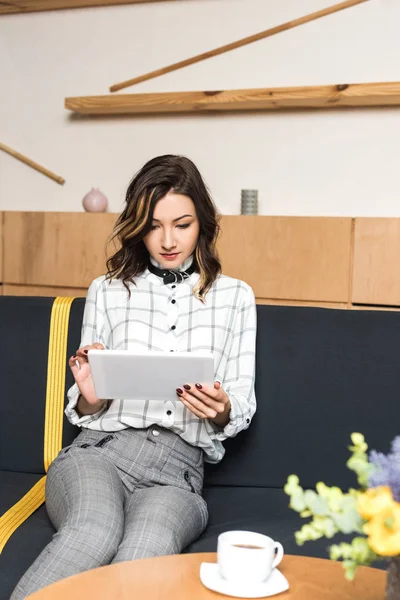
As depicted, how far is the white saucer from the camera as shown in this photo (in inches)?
42.4

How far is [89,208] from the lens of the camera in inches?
160

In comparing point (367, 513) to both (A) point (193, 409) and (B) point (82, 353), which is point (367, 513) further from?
(B) point (82, 353)

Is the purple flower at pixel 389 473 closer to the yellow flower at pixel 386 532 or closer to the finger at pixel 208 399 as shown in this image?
the yellow flower at pixel 386 532

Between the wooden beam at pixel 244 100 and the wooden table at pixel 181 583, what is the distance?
2877mm

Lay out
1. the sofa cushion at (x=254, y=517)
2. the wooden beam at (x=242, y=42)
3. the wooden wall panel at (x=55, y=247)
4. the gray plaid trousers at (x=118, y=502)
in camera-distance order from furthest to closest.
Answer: the wooden wall panel at (x=55, y=247), the wooden beam at (x=242, y=42), the sofa cushion at (x=254, y=517), the gray plaid trousers at (x=118, y=502)

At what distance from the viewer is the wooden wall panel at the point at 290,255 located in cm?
359

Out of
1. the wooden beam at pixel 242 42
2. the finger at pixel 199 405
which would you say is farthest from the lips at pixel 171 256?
the wooden beam at pixel 242 42

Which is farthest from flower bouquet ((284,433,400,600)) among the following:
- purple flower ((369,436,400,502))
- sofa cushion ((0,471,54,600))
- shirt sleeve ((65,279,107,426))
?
shirt sleeve ((65,279,107,426))

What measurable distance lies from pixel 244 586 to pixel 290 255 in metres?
2.65

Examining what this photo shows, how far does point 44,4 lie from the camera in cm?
434

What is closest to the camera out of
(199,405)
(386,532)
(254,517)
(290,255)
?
(386,532)

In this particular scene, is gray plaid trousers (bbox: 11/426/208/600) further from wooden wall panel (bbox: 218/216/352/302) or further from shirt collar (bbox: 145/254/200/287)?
wooden wall panel (bbox: 218/216/352/302)

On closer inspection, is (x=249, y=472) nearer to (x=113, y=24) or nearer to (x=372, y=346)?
(x=372, y=346)

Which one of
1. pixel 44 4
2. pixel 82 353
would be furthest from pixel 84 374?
pixel 44 4
